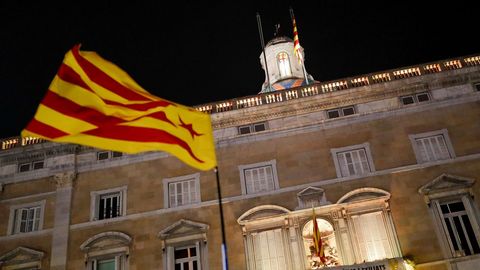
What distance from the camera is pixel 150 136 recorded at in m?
12.8

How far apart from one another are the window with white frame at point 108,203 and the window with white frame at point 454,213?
15.3 meters

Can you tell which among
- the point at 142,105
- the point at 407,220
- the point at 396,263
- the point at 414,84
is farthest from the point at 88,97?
the point at 414,84

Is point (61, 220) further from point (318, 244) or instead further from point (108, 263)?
point (318, 244)

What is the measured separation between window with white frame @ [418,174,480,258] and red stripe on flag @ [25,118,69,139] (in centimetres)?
1795

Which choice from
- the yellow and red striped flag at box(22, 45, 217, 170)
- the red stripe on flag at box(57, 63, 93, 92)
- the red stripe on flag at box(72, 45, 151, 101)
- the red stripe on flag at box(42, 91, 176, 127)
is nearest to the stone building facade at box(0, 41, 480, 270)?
the yellow and red striped flag at box(22, 45, 217, 170)

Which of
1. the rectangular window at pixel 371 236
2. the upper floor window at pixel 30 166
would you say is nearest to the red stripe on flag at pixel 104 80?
the rectangular window at pixel 371 236

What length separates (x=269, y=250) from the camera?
23.7 metres

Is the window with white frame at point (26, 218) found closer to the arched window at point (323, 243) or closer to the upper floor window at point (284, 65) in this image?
the arched window at point (323, 243)

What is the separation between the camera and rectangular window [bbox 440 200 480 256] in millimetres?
22406

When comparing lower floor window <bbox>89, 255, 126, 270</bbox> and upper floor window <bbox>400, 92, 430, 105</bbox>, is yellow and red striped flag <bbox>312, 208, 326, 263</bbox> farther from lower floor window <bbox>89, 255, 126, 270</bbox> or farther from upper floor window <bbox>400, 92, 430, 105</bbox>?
lower floor window <bbox>89, 255, 126, 270</bbox>

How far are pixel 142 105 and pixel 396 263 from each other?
14.0 meters

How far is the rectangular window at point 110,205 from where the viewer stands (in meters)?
26.2

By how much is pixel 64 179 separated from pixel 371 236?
16.7 meters

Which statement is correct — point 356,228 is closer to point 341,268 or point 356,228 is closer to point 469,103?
point 341,268
